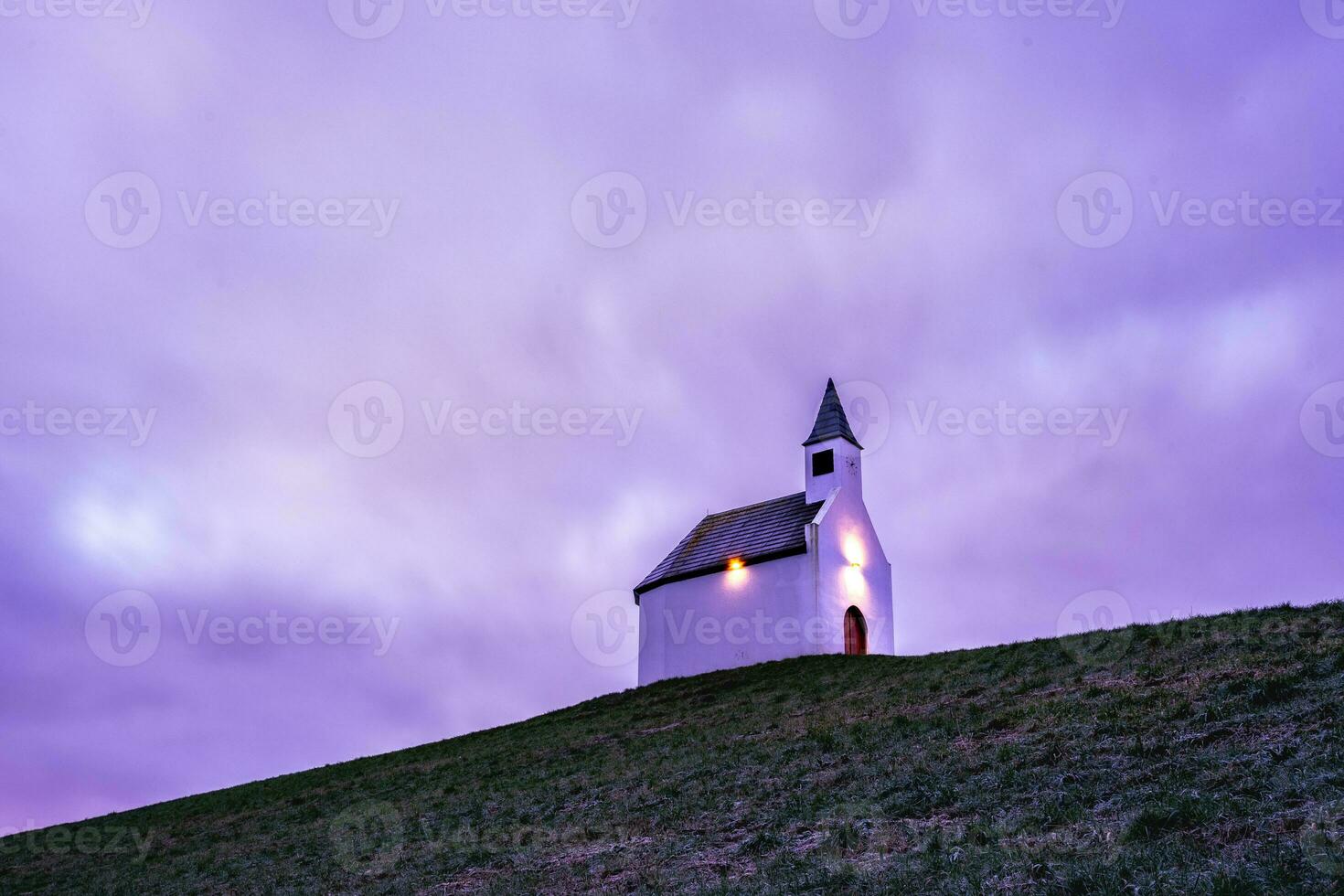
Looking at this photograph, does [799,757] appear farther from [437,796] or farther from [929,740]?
[437,796]

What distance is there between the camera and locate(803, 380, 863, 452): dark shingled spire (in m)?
42.6

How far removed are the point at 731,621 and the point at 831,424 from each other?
10.1 metres

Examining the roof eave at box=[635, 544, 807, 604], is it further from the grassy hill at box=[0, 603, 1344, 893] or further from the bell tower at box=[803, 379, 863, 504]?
the grassy hill at box=[0, 603, 1344, 893]

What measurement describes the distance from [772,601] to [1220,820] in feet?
100

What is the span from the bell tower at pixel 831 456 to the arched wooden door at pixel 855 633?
5.31 m

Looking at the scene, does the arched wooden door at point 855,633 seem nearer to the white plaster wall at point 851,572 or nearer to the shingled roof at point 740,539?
the white plaster wall at point 851,572

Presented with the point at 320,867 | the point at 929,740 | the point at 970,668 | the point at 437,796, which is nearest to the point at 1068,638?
the point at 970,668

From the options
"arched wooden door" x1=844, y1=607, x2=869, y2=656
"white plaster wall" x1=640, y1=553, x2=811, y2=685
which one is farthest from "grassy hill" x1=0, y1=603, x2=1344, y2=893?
"arched wooden door" x1=844, y1=607, x2=869, y2=656

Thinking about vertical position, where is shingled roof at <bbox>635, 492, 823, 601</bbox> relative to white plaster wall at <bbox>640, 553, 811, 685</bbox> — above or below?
above

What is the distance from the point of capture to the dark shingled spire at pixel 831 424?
140ft

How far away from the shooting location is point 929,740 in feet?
57.6

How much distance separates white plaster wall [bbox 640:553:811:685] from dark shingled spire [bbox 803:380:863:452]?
237 inches

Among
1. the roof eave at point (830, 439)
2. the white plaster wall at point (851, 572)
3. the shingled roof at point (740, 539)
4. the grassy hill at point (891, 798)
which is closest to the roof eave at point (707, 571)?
the shingled roof at point (740, 539)

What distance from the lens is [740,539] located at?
43.7 m
